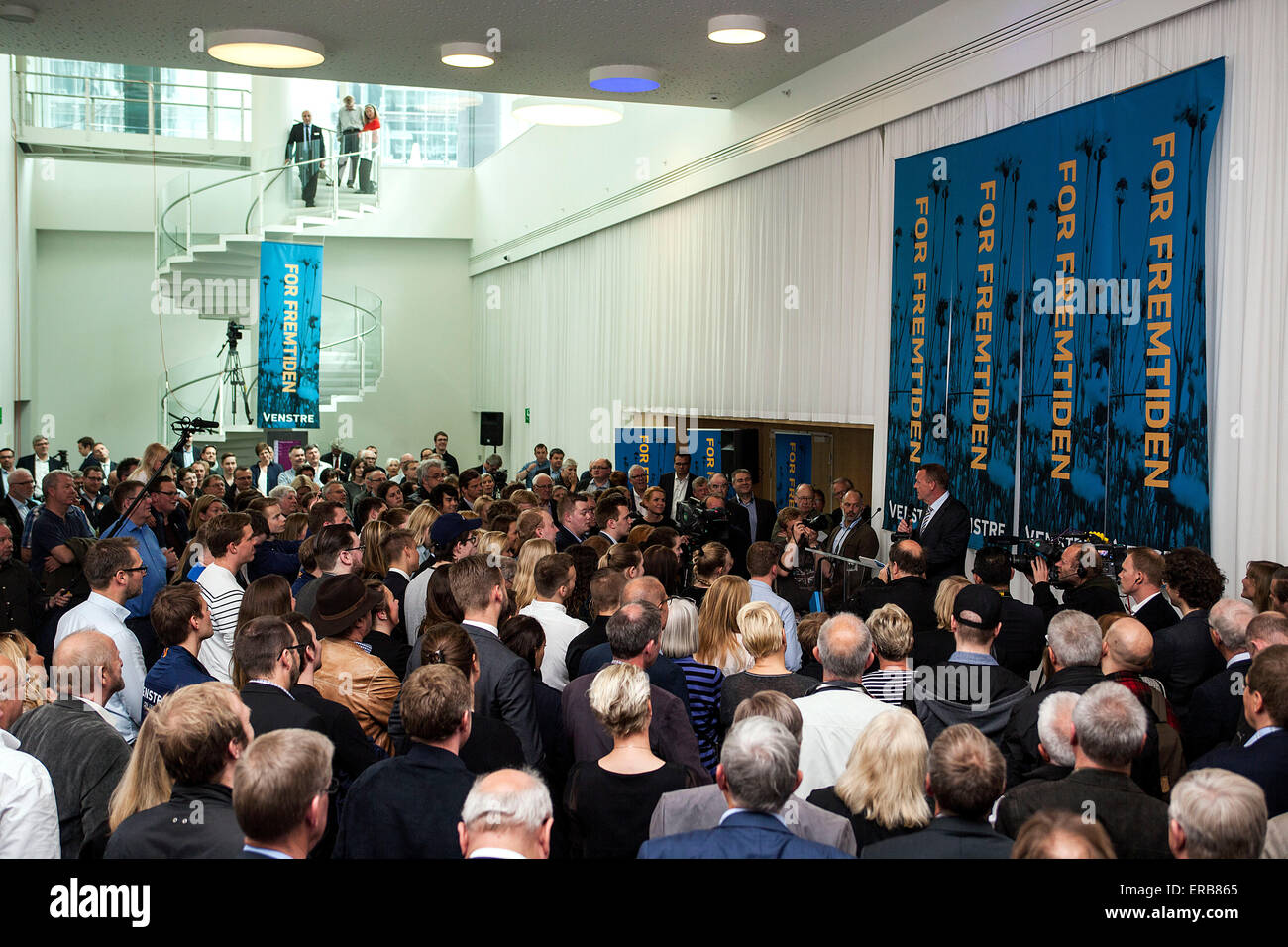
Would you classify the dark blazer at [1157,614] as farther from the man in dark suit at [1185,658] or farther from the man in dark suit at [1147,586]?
the man in dark suit at [1185,658]

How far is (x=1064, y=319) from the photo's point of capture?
7.62 metres

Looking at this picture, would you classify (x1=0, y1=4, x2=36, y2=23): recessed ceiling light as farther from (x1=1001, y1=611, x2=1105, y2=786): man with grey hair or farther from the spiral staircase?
(x1=1001, y1=611, x2=1105, y2=786): man with grey hair

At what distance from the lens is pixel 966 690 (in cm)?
428

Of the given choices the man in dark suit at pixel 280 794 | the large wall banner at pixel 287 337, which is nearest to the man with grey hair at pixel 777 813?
the man in dark suit at pixel 280 794

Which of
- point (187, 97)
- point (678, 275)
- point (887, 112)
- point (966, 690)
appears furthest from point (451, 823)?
point (187, 97)

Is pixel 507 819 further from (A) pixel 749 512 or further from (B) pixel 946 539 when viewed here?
(A) pixel 749 512

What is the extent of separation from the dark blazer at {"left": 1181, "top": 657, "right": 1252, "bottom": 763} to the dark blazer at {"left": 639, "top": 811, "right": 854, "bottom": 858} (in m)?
2.13

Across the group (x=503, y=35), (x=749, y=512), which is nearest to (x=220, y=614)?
(x=749, y=512)

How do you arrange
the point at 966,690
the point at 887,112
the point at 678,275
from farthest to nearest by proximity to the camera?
the point at 678,275, the point at 887,112, the point at 966,690

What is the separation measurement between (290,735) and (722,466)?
1043 cm

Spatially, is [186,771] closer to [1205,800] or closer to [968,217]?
[1205,800]

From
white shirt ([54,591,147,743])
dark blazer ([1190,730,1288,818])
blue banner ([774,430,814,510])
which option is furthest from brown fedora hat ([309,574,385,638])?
blue banner ([774,430,814,510])

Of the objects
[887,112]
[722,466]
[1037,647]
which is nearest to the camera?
[1037,647]

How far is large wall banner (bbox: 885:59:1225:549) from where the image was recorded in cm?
662
